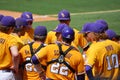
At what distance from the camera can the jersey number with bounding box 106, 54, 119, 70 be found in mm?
5371

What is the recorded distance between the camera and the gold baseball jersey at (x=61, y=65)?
5.27 meters

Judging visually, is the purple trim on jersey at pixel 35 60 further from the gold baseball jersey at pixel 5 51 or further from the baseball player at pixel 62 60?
the gold baseball jersey at pixel 5 51

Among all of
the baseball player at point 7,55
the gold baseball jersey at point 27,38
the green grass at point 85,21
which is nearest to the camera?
the baseball player at point 7,55

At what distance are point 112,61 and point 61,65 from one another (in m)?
0.77

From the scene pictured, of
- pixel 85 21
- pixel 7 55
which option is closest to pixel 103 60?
pixel 7 55

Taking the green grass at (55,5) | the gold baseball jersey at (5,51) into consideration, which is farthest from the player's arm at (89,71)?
the green grass at (55,5)

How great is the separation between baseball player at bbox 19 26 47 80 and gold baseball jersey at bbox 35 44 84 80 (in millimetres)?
363

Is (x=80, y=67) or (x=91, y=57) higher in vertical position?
(x=91, y=57)

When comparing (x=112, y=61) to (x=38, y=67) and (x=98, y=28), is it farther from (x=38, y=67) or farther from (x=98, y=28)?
(x=38, y=67)

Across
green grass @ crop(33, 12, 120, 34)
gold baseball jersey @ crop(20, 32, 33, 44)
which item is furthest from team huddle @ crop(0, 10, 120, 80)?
green grass @ crop(33, 12, 120, 34)

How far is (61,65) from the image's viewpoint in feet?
17.3

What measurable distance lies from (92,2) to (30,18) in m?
22.1

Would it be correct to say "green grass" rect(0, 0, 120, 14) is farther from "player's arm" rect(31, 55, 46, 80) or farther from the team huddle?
"player's arm" rect(31, 55, 46, 80)

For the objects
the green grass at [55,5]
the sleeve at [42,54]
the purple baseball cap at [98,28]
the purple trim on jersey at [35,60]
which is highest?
the purple baseball cap at [98,28]
